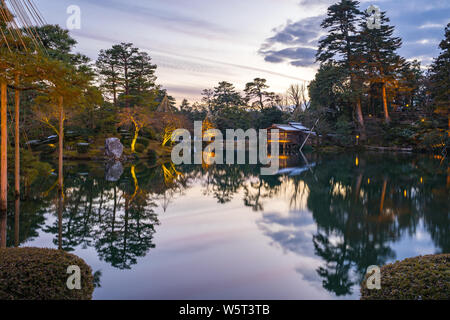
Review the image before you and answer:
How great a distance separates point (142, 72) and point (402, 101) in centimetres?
3523

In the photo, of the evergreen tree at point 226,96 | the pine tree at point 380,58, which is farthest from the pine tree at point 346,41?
the evergreen tree at point 226,96

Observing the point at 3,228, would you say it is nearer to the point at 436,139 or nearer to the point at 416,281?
the point at 416,281

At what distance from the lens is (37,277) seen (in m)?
3.69

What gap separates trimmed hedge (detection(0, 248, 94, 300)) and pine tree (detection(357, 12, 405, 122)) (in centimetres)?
A: 3965

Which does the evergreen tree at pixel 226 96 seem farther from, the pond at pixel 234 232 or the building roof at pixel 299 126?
the pond at pixel 234 232

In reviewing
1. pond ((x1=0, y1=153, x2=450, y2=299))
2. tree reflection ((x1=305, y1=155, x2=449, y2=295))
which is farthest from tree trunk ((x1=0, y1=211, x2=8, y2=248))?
tree reflection ((x1=305, y1=155, x2=449, y2=295))

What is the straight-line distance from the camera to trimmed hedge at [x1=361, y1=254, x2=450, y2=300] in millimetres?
3512

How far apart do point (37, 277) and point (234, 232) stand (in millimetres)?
5897

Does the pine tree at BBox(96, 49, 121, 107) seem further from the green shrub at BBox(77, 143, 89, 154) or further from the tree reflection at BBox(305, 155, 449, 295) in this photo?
the tree reflection at BBox(305, 155, 449, 295)

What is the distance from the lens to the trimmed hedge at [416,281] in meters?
3.51

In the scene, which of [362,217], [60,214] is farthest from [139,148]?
[362,217]

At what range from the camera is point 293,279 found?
5.83 meters

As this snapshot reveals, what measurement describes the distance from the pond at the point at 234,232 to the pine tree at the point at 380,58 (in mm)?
24257
